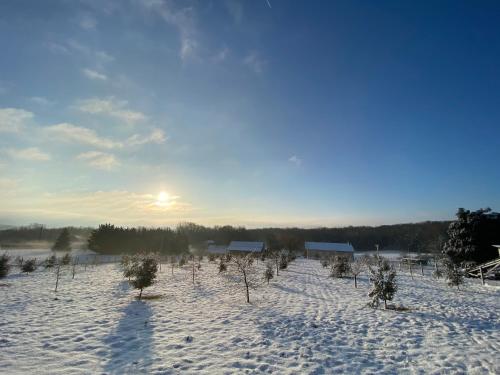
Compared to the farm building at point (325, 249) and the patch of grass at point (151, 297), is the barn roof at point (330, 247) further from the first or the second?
the patch of grass at point (151, 297)

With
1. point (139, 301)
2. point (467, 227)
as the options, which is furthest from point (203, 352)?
point (467, 227)

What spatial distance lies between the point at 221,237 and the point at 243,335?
9063 centimetres

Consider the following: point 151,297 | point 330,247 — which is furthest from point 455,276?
point 330,247

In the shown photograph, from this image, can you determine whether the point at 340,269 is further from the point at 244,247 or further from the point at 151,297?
the point at 244,247

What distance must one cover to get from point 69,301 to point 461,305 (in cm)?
2273

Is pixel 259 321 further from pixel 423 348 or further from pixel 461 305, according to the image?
pixel 461 305

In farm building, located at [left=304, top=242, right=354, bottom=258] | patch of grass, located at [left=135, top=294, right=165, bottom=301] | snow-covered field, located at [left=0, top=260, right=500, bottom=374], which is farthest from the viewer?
farm building, located at [left=304, top=242, right=354, bottom=258]

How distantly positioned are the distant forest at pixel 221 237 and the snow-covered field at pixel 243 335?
47852 millimetres

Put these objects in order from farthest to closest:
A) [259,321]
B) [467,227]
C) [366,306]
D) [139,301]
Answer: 1. [467,227]
2. [139,301]
3. [366,306]
4. [259,321]

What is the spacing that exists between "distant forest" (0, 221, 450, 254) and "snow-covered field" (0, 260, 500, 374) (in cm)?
4785

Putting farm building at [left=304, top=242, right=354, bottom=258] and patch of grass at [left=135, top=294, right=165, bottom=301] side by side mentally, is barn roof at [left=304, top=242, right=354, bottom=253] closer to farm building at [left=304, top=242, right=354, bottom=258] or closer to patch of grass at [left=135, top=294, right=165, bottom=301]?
farm building at [left=304, top=242, right=354, bottom=258]

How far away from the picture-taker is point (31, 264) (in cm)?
2903

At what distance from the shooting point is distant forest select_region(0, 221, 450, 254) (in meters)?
59.4

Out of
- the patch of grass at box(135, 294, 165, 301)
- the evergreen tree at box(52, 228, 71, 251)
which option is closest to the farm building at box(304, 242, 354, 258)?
the patch of grass at box(135, 294, 165, 301)
